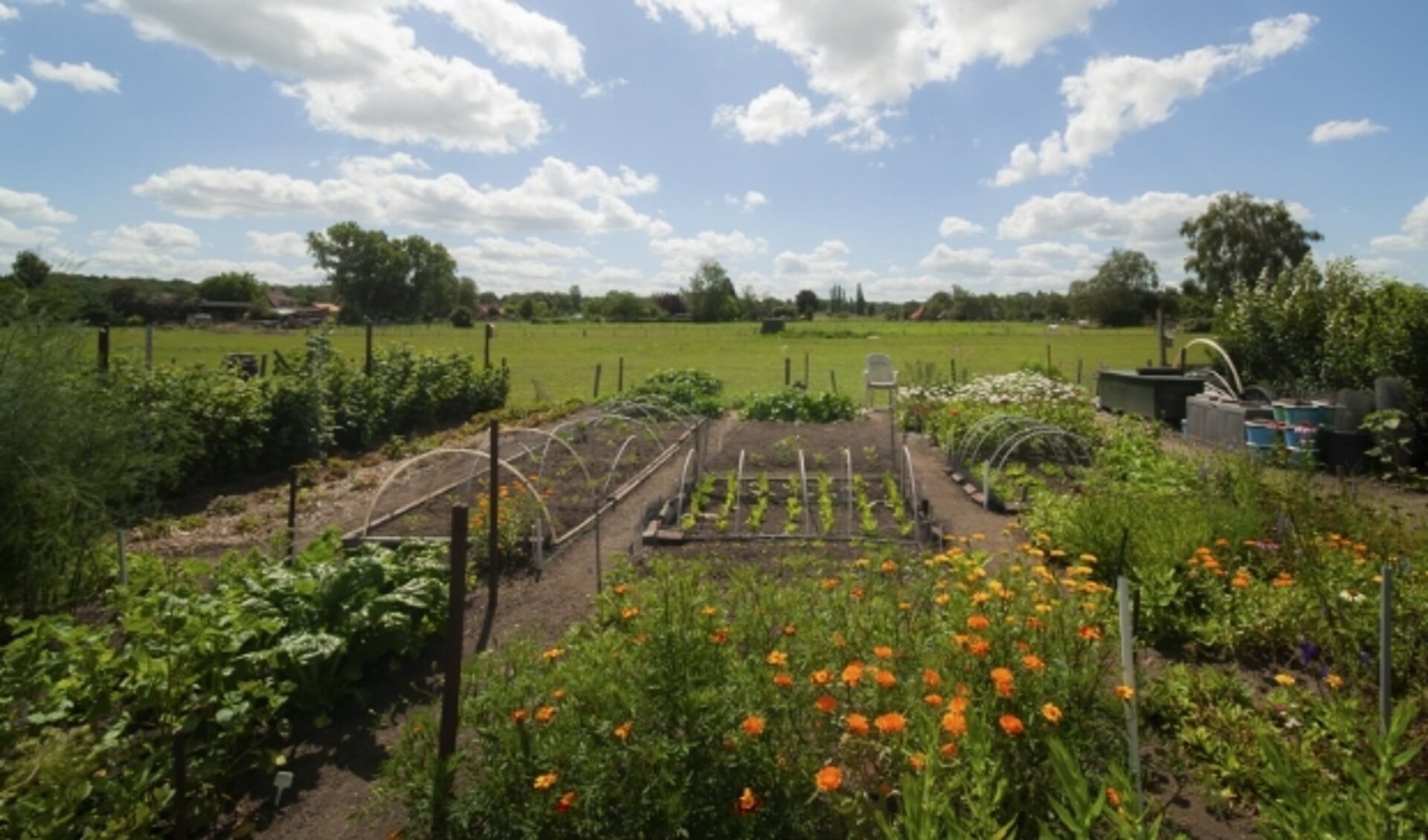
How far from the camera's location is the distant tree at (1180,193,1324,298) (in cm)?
4666

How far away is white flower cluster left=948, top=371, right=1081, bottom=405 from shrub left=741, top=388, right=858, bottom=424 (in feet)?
7.41

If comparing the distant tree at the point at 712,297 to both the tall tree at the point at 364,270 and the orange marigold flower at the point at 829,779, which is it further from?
the orange marigold flower at the point at 829,779

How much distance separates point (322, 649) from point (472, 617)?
1.63 m

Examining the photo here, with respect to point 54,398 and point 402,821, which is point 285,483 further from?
point 402,821

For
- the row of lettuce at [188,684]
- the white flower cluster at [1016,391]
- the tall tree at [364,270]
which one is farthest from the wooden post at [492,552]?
the tall tree at [364,270]

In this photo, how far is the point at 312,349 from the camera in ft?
39.6

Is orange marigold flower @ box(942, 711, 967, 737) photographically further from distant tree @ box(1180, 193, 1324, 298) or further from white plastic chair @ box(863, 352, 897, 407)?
distant tree @ box(1180, 193, 1324, 298)

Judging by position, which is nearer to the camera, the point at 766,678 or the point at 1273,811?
the point at 1273,811

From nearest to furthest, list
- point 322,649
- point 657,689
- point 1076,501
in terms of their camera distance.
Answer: point 657,689
point 322,649
point 1076,501

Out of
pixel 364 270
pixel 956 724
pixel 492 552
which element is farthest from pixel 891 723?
pixel 364 270

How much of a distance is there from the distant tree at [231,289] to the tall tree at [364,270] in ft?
67.0

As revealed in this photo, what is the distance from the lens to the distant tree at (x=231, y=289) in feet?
284

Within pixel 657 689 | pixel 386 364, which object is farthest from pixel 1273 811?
pixel 386 364

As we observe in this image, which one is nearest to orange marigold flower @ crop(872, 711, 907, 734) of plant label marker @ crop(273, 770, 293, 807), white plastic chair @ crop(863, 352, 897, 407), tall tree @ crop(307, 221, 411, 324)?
plant label marker @ crop(273, 770, 293, 807)
